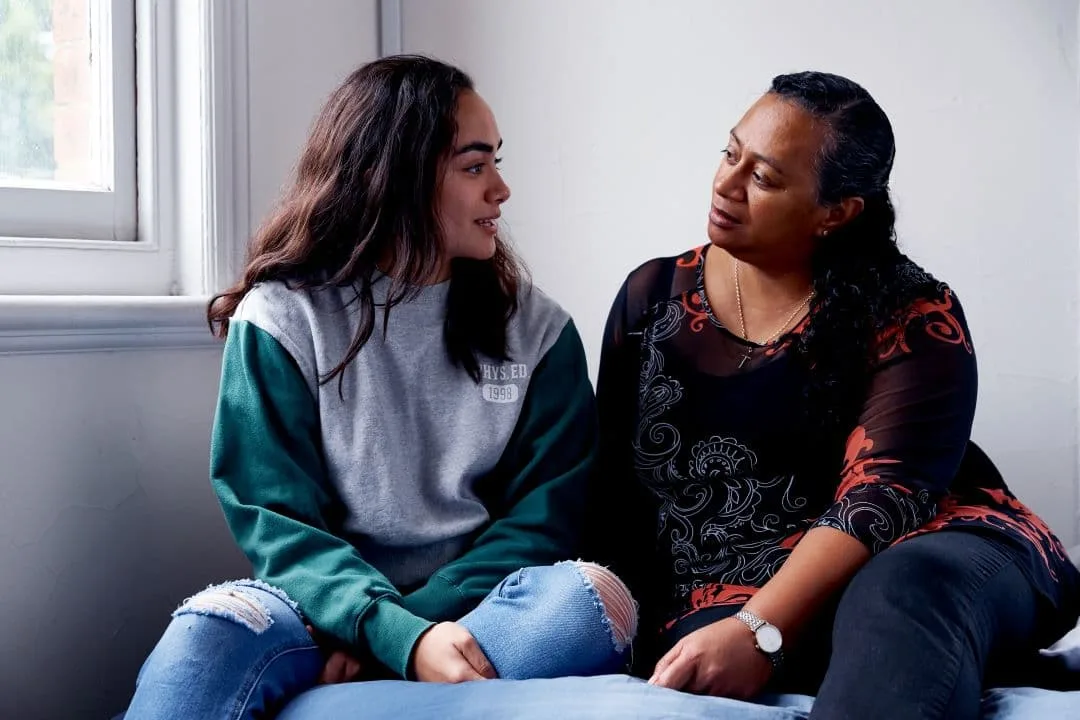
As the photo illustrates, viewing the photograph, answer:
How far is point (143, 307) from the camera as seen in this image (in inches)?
57.3

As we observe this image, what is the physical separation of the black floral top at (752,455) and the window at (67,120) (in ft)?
2.41

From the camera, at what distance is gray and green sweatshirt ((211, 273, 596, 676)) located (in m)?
1.19

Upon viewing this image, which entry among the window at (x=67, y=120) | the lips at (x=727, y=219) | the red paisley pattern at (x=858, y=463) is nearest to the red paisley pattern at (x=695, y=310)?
the lips at (x=727, y=219)

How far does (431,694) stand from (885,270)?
747 mm

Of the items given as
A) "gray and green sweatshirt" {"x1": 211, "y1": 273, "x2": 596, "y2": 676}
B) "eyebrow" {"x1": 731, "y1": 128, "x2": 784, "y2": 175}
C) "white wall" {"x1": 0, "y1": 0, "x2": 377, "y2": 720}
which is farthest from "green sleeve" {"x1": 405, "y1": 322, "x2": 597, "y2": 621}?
"white wall" {"x1": 0, "y1": 0, "x2": 377, "y2": 720}

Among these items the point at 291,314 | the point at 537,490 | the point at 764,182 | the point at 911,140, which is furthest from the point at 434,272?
the point at 911,140

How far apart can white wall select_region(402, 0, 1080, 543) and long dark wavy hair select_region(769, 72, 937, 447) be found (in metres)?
0.34

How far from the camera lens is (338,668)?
3.88 feet

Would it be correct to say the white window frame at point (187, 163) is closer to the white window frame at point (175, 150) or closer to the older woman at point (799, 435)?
the white window frame at point (175, 150)

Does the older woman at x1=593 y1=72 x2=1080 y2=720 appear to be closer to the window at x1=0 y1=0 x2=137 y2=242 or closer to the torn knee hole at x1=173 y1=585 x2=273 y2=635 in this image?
the torn knee hole at x1=173 y1=585 x2=273 y2=635

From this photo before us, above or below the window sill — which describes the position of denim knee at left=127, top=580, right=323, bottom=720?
below

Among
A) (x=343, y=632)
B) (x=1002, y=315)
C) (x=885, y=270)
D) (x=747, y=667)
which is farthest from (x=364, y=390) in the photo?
(x=1002, y=315)

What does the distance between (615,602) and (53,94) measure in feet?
3.43

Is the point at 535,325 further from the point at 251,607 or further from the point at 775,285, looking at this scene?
the point at 251,607
